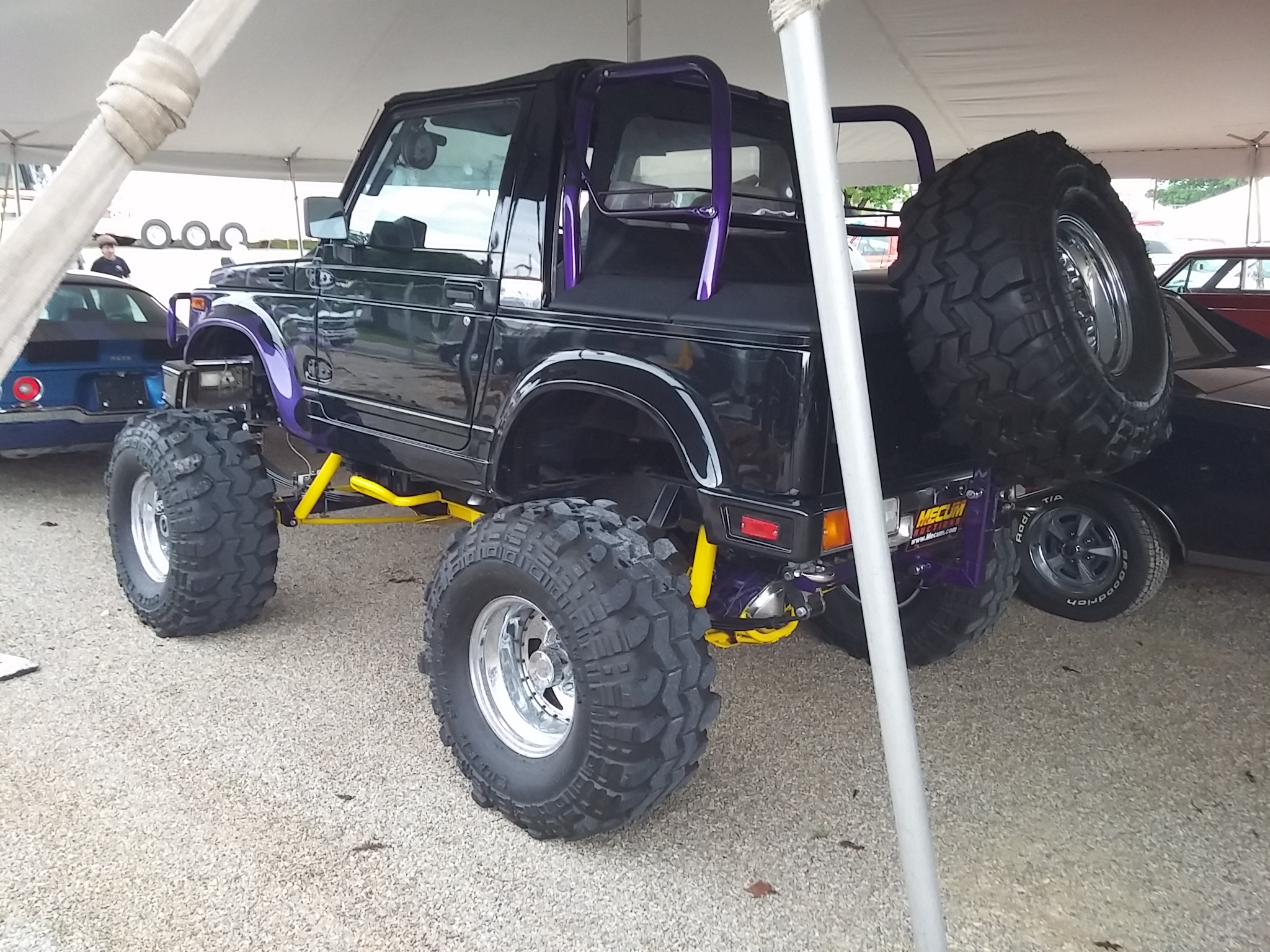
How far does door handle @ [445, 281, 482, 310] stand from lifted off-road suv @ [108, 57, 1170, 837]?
0.04 ft

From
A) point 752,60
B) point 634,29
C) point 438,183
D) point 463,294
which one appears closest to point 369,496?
point 463,294

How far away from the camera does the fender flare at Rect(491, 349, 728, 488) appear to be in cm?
262

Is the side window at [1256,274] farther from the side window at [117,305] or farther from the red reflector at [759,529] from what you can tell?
the side window at [117,305]

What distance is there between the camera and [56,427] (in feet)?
20.2

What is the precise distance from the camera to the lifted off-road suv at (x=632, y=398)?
2.45 metres

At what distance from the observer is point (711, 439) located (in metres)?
2.61

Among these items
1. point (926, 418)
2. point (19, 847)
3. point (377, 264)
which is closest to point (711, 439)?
point (926, 418)

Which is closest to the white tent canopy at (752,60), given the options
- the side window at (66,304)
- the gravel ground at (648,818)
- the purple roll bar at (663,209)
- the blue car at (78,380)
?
the side window at (66,304)

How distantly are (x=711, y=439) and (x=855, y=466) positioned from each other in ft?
2.41

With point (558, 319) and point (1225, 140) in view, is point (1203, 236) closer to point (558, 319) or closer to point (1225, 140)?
point (1225, 140)

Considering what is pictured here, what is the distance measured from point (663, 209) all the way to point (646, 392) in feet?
1.77

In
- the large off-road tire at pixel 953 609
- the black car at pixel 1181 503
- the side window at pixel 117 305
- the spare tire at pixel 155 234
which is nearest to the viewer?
the large off-road tire at pixel 953 609

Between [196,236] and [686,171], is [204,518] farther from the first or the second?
[196,236]

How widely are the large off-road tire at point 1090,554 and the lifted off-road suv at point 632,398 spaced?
1.15 meters
